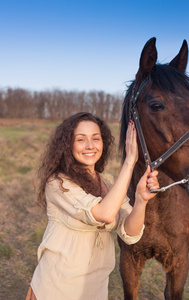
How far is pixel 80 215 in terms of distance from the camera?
165cm

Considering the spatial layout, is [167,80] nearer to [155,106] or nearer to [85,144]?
[155,106]

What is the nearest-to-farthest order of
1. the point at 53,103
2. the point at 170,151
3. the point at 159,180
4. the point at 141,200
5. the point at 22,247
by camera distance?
the point at 170,151 → the point at 141,200 → the point at 159,180 → the point at 22,247 → the point at 53,103

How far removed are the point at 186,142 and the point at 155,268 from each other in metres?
3.42

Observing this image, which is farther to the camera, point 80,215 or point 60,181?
point 60,181

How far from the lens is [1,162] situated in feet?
38.2

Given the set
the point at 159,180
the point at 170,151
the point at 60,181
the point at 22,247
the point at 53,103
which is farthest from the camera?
the point at 53,103

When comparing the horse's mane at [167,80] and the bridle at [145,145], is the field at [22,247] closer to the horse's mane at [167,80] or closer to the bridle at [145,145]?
the bridle at [145,145]

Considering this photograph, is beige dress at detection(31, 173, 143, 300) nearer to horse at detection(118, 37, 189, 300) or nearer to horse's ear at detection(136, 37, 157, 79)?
horse at detection(118, 37, 189, 300)

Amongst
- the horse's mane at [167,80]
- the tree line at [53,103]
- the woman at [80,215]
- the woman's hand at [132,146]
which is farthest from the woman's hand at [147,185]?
the tree line at [53,103]

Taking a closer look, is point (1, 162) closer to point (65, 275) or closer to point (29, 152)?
point (29, 152)

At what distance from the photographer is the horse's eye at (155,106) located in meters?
1.62

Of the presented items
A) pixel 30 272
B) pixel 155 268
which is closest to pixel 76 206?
pixel 30 272

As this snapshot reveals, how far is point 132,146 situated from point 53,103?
2606 cm

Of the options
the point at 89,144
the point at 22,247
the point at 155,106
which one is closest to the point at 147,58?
the point at 155,106
